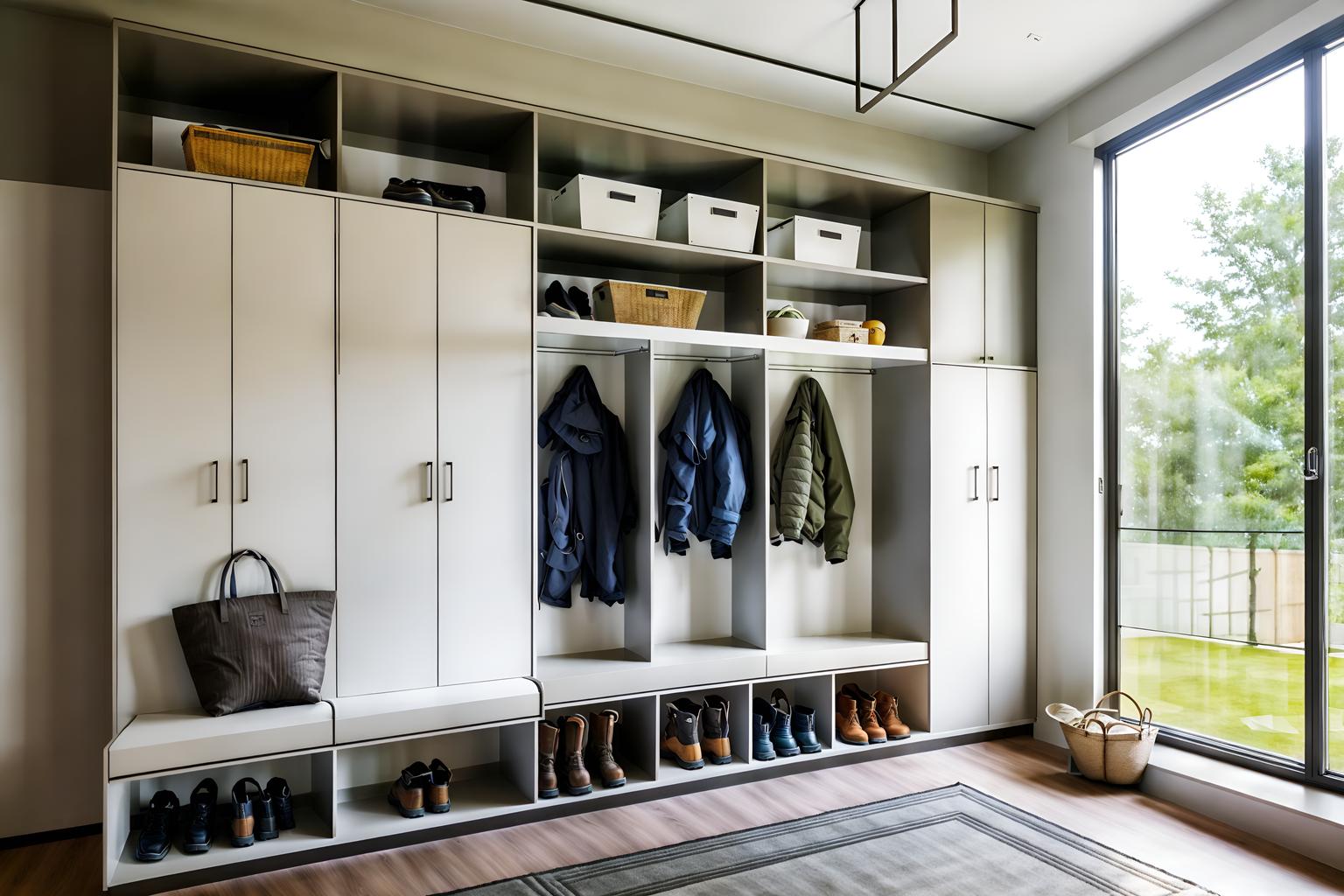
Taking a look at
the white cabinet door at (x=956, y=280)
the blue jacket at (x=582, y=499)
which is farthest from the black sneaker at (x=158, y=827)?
the white cabinet door at (x=956, y=280)

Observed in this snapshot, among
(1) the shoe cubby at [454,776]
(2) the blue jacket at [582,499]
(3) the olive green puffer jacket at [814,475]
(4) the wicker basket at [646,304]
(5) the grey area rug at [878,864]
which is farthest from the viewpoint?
(3) the olive green puffer jacket at [814,475]

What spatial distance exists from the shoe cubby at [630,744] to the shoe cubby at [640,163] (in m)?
1.98

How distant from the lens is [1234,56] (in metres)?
3.24

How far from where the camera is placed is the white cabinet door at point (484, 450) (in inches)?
121

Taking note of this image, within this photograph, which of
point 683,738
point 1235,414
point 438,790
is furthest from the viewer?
point 683,738

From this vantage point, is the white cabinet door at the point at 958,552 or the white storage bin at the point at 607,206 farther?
the white cabinet door at the point at 958,552

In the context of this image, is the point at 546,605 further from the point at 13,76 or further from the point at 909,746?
the point at 13,76

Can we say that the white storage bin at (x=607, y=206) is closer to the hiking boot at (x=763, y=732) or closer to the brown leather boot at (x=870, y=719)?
the hiking boot at (x=763, y=732)

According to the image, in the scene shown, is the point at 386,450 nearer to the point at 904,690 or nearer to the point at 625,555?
the point at 625,555

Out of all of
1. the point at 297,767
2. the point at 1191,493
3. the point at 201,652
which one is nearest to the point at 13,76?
the point at 201,652

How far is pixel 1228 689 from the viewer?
3424 millimetres

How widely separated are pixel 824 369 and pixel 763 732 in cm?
174

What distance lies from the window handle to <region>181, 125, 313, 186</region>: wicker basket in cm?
366

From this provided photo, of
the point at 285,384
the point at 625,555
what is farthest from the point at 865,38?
the point at 285,384
